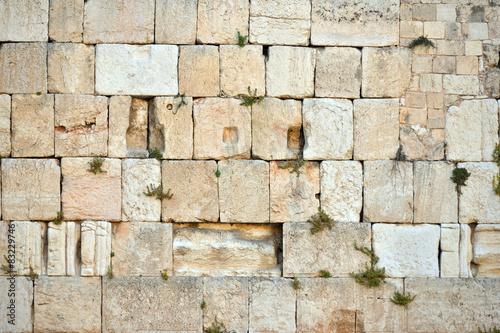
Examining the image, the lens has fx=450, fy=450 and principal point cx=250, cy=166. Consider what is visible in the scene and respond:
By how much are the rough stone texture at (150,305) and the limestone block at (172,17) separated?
318 cm

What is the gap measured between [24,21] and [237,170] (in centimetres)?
339

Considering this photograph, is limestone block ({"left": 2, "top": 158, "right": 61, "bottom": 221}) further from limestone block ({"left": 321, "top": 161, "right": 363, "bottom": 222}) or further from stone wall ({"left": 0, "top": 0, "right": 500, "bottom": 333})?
limestone block ({"left": 321, "top": 161, "right": 363, "bottom": 222})

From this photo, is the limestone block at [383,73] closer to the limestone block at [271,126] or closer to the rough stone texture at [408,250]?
the limestone block at [271,126]

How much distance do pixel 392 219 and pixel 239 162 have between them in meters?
2.14

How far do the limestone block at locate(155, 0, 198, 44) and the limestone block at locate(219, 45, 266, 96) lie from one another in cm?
57

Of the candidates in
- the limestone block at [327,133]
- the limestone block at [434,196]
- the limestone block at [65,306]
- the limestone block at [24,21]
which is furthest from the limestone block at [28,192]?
the limestone block at [434,196]

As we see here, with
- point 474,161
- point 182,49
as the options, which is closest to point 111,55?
point 182,49

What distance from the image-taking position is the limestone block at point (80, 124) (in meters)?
5.85

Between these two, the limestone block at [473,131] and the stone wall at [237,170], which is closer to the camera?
the stone wall at [237,170]

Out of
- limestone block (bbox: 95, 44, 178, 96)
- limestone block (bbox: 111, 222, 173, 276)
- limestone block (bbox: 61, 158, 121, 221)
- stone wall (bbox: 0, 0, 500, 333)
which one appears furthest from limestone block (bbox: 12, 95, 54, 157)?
limestone block (bbox: 111, 222, 173, 276)

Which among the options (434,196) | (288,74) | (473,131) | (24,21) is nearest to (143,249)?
(288,74)

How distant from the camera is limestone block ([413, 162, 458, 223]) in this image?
5898mm

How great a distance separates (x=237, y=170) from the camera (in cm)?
589

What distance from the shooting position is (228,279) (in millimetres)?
5840
